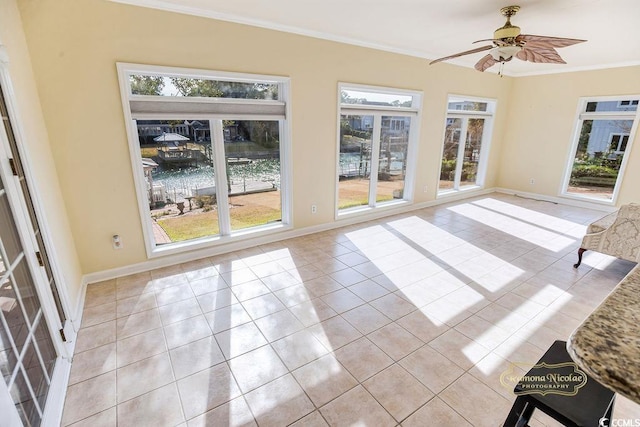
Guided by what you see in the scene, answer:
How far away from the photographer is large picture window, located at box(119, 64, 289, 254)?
3250 millimetres

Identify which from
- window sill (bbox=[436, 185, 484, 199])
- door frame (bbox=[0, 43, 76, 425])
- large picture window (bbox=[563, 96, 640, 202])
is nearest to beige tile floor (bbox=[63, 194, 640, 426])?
door frame (bbox=[0, 43, 76, 425])

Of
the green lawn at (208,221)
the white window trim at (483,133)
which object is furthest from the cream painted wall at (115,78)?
the white window trim at (483,133)

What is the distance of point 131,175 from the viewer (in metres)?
3.26

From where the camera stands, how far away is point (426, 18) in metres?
3.38

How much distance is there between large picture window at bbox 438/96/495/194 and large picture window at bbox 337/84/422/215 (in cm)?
99

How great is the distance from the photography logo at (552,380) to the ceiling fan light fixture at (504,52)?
278 centimetres

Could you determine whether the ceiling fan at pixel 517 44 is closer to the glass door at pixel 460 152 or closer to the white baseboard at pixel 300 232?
the white baseboard at pixel 300 232

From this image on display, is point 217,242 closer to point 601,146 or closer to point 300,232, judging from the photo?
point 300,232

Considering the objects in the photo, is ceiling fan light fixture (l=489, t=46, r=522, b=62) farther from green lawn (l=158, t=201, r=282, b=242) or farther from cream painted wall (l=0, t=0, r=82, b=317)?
cream painted wall (l=0, t=0, r=82, b=317)

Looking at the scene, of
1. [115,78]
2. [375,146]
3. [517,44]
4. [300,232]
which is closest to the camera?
[517,44]

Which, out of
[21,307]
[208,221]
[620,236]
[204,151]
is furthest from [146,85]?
[620,236]

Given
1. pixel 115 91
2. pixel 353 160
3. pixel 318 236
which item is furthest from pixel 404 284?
pixel 115 91

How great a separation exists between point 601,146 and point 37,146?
8.54 metres

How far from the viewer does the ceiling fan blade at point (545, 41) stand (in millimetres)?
2482
